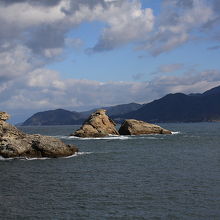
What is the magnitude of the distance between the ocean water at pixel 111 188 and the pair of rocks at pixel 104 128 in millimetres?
54026

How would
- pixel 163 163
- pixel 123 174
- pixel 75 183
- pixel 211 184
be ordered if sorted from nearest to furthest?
pixel 211 184, pixel 75 183, pixel 123 174, pixel 163 163

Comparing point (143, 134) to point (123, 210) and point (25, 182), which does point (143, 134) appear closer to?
point (25, 182)

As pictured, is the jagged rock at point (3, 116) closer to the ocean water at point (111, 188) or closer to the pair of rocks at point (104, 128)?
the ocean water at point (111, 188)

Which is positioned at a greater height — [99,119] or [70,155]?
[99,119]

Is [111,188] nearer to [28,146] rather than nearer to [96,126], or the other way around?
[28,146]

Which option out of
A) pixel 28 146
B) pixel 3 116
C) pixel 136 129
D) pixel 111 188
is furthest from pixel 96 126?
pixel 111 188

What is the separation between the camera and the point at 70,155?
65.5m

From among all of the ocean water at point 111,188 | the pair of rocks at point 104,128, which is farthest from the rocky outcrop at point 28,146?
the pair of rocks at point 104,128

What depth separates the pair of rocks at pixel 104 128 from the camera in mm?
113056

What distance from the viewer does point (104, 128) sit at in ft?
382

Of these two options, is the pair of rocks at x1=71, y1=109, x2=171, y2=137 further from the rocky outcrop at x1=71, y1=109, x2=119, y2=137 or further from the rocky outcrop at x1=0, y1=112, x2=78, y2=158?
the rocky outcrop at x1=0, y1=112, x2=78, y2=158

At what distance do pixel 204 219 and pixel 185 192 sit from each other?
7.72 m

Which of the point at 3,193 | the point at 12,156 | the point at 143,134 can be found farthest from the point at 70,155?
the point at 143,134

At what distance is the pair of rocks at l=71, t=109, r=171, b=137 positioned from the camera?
4451 inches
